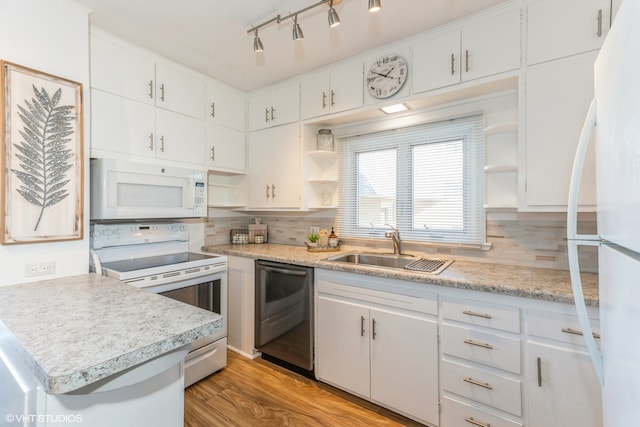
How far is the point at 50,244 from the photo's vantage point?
171cm

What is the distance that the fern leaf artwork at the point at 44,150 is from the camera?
1.60 meters

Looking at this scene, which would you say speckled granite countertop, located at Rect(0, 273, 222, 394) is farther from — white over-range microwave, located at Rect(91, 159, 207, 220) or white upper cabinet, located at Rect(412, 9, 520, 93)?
white upper cabinet, located at Rect(412, 9, 520, 93)

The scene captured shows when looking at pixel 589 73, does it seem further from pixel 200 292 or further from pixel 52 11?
pixel 52 11

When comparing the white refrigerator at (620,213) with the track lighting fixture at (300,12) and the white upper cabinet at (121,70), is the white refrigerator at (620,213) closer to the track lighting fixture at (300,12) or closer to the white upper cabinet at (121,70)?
the track lighting fixture at (300,12)

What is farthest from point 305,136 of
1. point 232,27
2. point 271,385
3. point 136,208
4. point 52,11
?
point 271,385

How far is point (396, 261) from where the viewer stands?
7.82 feet

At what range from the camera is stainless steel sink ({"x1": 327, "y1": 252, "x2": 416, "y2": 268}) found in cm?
235

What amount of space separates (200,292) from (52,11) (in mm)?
1973

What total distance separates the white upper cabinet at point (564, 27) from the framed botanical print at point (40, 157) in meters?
2.71

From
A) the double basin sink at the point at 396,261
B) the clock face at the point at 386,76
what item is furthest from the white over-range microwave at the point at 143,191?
the clock face at the point at 386,76

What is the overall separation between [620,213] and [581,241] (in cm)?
38

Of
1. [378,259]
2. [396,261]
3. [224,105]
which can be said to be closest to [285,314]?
[378,259]

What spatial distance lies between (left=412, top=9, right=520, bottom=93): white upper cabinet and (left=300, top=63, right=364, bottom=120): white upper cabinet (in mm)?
467

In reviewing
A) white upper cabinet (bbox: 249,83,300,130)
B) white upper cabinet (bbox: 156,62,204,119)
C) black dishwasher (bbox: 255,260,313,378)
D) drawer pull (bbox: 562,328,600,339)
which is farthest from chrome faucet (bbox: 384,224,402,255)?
white upper cabinet (bbox: 156,62,204,119)
